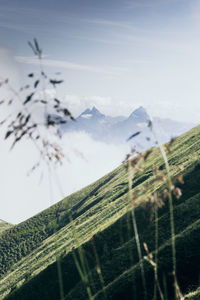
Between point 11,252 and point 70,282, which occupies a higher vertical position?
point 70,282

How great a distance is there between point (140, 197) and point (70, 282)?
4241 cm

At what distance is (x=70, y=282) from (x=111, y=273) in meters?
10.3

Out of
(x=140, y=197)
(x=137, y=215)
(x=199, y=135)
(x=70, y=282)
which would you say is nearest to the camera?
(x=140, y=197)

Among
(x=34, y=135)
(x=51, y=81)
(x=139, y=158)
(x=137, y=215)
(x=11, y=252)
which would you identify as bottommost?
(x=11, y=252)

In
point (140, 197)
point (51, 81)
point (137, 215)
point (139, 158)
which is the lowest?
point (137, 215)

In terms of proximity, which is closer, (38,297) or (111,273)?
(111,273)

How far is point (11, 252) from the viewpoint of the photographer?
99.4 metres

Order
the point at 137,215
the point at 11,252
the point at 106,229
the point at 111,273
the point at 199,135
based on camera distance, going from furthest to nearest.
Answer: the point at 11,252, the point at 199,135, the point at 106,229, the point at 137,215, the point at 111,273

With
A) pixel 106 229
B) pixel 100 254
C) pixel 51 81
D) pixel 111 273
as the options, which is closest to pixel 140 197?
pixel 51 81

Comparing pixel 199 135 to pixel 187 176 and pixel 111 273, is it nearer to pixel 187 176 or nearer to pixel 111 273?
pixel 187 176

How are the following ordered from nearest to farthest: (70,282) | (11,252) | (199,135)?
1. (70,282)
2. (199,135)
3. (11,252)

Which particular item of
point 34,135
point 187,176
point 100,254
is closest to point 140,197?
point 34,135

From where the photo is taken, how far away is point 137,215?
4359cm

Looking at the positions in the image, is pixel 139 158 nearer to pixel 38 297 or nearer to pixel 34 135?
pixel 34 135
